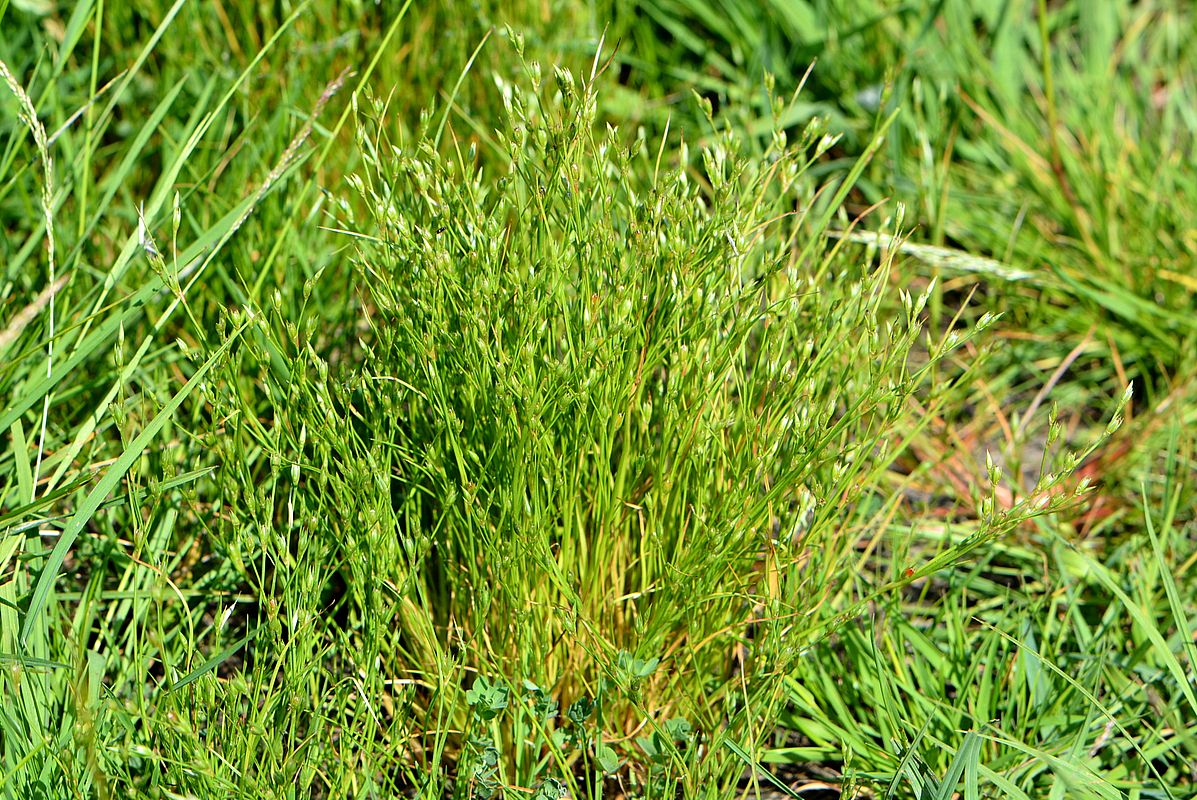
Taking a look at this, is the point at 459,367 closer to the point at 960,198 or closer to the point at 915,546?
the point at 915,546

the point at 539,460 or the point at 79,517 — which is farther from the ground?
the point at 539,460

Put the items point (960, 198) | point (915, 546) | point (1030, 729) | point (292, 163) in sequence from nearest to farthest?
point (1030, 729) → point (292, 163) → point (915, 546) → point (960, 198)

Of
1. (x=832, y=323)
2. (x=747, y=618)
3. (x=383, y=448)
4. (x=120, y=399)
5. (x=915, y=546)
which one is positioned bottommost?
(x=915, y=546)

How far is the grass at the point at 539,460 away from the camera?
1.40m

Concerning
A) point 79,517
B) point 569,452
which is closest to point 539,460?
point 569,452

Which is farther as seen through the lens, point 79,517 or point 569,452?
point 569,452

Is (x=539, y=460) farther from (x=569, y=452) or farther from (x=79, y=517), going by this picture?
(x=79, y=517)

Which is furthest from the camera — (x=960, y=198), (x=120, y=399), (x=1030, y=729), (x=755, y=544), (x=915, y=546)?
(x=960, y=198)

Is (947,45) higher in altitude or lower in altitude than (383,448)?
higher

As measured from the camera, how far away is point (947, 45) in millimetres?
2840

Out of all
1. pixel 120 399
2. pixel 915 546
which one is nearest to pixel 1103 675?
pixel 915 546

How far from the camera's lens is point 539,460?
1.44 m

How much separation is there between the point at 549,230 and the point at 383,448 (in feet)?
1.27

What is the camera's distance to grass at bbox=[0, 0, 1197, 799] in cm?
140
